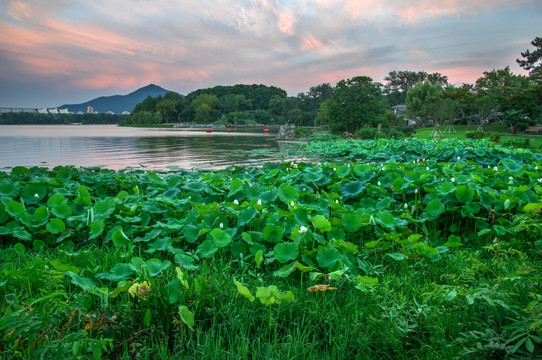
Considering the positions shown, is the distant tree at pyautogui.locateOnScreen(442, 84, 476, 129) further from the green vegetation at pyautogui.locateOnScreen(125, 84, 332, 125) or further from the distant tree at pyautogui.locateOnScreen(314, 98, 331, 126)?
the green vegetation at pyautogui.locateOnScreen(125, 84, 332, 125)

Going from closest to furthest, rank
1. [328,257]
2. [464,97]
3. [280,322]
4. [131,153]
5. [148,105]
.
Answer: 1. [280,322]
2. [328,257]
3. [131,153]
4. [464,97]
5. [148,105]

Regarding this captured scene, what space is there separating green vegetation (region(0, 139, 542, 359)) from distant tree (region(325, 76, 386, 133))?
3116 centimetres

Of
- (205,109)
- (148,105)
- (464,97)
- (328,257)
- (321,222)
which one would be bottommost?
(328,257)

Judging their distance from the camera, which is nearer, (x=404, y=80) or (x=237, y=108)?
(x=404, y=80)

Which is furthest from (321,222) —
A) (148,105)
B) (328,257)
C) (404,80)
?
(148,105)

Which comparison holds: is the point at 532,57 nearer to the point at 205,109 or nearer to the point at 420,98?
the point at 420,98

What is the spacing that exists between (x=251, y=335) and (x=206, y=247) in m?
0.79

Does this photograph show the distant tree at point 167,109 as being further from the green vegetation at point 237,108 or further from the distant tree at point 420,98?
the distant tree at point 420,98

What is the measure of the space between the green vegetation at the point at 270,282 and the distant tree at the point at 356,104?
31159mm

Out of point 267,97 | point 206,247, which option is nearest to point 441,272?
point 206,247

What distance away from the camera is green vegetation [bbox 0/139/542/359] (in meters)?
1.55

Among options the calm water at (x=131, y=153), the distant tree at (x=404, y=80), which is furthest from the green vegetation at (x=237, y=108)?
the calm water at (x=131, y=153)

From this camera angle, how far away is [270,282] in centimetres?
225

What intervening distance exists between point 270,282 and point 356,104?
3331 cm
